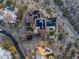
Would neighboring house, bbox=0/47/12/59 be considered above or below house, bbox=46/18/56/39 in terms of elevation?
below

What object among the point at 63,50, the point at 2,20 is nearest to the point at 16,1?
the point at 2,20

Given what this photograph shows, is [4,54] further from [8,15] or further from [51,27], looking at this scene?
[51,27]

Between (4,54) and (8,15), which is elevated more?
(8,15)

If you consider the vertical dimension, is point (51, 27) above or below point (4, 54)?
above

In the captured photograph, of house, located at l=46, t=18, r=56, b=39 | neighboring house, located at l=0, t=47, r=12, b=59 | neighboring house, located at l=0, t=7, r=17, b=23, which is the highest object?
neighboring house, located at l=0, t=7, r=17, b=23

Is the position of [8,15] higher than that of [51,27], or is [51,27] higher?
[8,15]

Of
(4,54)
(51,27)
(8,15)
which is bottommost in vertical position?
(4,54)

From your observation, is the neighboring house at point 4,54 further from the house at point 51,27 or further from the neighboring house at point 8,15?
the house at point 51,27

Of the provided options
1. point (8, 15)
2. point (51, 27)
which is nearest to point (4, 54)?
point (8, 15)

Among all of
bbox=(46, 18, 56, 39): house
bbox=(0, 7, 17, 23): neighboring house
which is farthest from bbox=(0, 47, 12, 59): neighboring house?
bbox=(46, 18, 56, 39): house

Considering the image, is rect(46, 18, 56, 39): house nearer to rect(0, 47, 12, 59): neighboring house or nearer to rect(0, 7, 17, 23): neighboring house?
rect(0, 7, 17, 23): neighboring house

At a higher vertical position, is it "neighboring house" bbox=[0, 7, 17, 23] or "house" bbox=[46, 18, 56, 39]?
"neighboring house" bbox=[0, 7, 17, 23]
